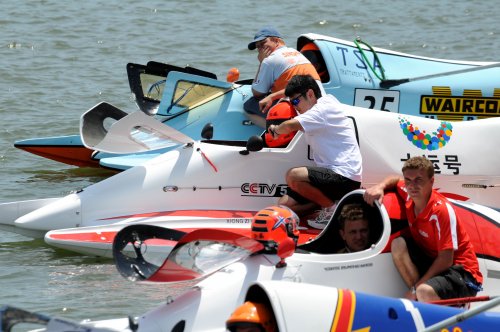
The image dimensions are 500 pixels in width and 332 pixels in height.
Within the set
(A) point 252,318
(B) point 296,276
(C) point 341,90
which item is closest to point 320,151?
(B) point 296,276

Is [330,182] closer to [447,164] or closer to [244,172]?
[244,172]

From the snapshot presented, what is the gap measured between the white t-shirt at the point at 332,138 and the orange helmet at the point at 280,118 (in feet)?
1.65

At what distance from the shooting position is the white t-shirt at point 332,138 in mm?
10219

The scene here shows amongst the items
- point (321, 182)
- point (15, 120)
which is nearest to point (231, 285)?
point (321, 182)

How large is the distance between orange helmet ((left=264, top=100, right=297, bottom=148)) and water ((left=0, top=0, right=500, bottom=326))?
1991mm

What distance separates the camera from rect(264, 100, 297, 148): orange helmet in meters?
10.9

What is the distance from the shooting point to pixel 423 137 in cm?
1102

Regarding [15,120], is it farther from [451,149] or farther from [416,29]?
[416,29]

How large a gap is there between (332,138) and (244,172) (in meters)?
1.09

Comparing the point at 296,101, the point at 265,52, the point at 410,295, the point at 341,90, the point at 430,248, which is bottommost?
the point at 410,295

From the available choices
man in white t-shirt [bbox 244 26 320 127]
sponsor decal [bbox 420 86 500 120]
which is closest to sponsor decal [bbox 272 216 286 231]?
man in white t-shirt [bbox 244 26 320 127]

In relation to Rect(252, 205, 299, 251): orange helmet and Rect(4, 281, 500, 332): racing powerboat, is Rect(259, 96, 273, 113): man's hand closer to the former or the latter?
Rect(252, 205, 299, 251): orange helmet

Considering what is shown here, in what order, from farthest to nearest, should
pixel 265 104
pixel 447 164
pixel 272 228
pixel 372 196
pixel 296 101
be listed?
pixel 265 104 < pixel 447 164 < pixel 296 101 < pixel 372 196 < pixel 272 228

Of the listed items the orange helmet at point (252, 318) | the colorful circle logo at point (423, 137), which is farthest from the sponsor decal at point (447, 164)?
the orange helmet at point (252, 318)
